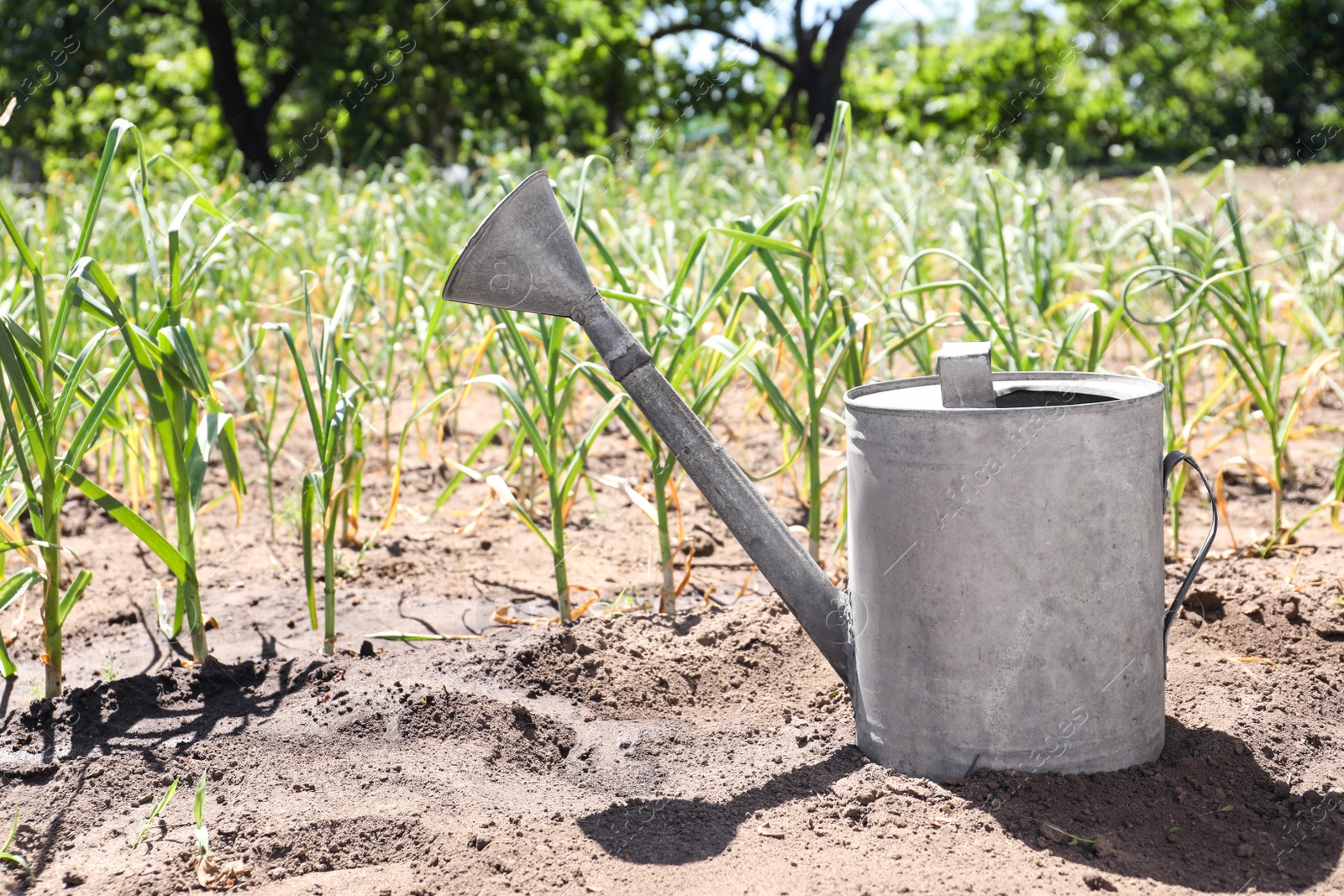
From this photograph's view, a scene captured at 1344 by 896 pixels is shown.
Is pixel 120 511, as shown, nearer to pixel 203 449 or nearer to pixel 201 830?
pixel 203 449

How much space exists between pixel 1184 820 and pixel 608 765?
794 millimetres

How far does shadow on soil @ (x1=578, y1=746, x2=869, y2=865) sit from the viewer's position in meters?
1.42

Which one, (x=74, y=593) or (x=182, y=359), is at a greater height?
(x=182, y=359)

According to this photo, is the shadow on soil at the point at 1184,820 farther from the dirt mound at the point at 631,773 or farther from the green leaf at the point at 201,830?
the green leaf at the point at 201,830

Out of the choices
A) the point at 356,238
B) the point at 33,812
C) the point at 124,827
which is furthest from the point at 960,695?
A: the point at 356,238

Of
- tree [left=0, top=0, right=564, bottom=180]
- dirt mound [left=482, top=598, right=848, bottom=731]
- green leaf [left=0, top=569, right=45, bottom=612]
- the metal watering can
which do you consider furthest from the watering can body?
tree [left=0, top=0, right=564, bottom=180]

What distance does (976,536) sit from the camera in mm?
1399

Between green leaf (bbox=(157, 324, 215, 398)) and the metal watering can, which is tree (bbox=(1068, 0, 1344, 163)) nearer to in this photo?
the metal watering can

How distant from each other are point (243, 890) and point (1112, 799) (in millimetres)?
1122

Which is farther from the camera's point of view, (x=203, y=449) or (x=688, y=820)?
(x=203, y=449)

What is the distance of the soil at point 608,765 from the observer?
4.50 feet

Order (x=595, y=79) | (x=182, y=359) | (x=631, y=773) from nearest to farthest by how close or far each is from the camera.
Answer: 1. (x=631, y=773)
2. (x=182, y=359)
3. (x=595, y=79)

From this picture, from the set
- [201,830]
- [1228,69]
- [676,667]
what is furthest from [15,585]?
[1228,69]

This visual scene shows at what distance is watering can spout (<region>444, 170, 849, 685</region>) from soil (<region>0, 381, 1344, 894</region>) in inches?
9.7
